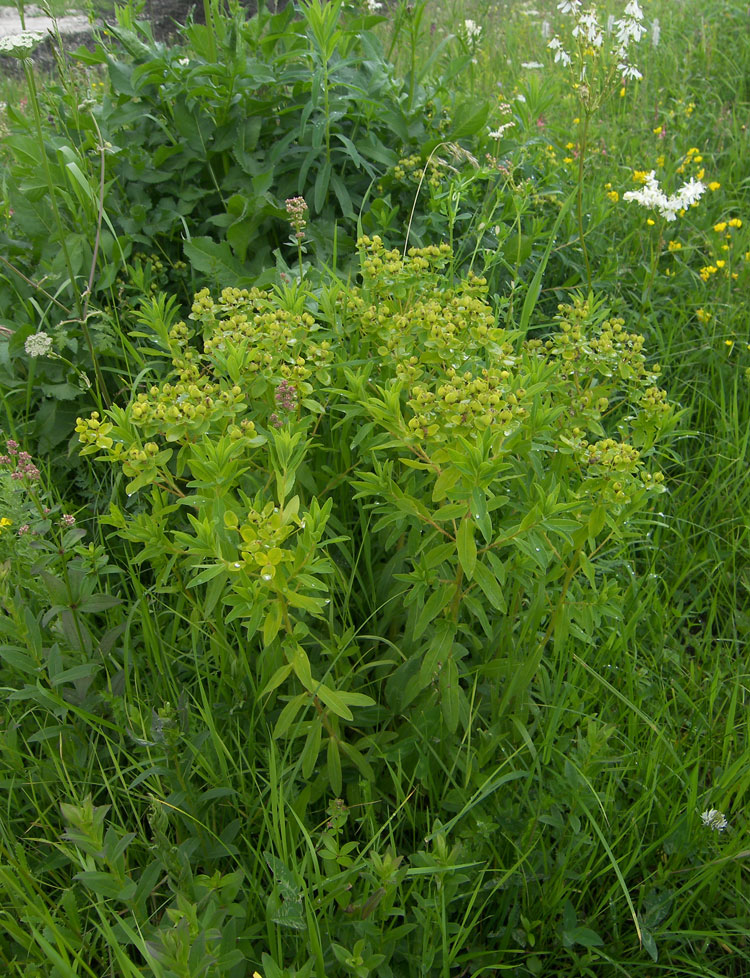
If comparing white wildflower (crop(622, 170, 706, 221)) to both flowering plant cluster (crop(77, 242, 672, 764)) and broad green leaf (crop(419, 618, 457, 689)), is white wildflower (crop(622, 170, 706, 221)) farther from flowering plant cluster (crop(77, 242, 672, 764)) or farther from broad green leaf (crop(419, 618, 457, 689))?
broad green leaf (crop(419, 618, 457, 689))

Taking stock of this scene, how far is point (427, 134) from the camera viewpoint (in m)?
2.92

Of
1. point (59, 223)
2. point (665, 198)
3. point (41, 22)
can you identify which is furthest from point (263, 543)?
point (41, 22)

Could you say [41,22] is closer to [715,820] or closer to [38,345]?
[38,345]

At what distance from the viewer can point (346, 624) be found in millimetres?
1920

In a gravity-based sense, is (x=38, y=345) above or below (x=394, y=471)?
above

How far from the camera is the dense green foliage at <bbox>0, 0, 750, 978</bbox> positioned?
1472 millimetres

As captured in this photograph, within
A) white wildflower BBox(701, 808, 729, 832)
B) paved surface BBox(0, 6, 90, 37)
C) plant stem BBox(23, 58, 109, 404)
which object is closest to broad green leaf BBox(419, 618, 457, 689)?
white wildflower BBox(701, 808, 729, 832)

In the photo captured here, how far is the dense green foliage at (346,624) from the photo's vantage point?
147cm

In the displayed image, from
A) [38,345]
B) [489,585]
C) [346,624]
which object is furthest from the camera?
[38,345]

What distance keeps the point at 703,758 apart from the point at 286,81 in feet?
7.96

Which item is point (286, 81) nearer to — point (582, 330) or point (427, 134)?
point (427, 134)

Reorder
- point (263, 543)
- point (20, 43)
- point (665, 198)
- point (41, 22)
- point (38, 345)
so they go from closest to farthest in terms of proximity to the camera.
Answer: point (263, 543), point (20, 43), point (38, 345), point (665, 198), point (41, 22)

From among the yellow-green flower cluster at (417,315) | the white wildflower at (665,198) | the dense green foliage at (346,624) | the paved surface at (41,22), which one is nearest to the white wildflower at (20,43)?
the dense green foliage at (346,624)

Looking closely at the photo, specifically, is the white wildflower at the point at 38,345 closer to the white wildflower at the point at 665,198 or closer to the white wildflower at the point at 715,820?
the white wildflower at the point at 715,820
